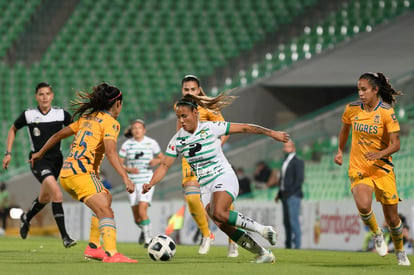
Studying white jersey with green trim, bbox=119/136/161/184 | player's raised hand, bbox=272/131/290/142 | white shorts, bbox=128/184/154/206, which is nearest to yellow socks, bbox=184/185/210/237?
white shorts, bbox=128/184/154/206

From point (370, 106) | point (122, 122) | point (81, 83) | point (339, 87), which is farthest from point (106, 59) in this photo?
point (370, 106)

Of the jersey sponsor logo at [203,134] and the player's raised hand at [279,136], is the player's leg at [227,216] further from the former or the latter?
the player's raised hand at [279,136]

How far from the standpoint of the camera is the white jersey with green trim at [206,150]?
10.2 m

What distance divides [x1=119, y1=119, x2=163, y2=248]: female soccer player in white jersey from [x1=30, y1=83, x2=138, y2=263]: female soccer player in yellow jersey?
5.22m

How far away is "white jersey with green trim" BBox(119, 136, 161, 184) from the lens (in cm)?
1630

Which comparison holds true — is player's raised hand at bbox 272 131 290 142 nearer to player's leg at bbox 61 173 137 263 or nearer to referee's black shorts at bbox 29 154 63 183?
player's leg at bbox 61 173 137 263

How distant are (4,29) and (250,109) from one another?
9261 millimetres

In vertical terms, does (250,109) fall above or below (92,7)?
below

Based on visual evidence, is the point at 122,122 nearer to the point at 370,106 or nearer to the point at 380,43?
the point at 380,43

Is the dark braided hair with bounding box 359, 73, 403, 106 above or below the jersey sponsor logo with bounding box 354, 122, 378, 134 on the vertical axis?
above

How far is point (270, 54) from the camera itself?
93.8 feet

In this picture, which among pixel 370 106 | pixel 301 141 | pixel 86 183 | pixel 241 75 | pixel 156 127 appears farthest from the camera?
pixel 241 75

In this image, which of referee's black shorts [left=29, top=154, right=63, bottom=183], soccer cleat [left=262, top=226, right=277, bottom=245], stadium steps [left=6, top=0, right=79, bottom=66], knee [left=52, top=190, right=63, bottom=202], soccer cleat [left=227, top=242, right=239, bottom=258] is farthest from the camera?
stadium steps [left=6, top=0, right=79, bottom=66]

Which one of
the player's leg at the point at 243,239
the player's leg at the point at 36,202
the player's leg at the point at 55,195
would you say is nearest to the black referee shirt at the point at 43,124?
the player's leg at the point at 36,202
